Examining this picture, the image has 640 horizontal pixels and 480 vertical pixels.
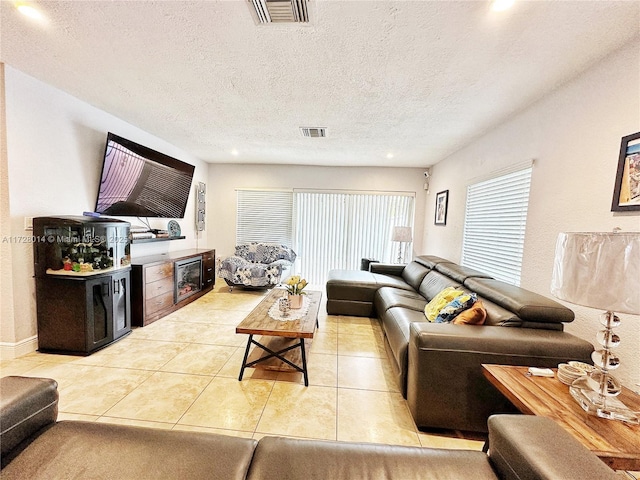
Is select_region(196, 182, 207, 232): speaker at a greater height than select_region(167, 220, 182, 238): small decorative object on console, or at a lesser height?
greater

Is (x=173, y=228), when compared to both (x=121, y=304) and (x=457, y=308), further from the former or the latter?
(x=457, y=308)

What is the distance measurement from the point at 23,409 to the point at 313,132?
3356 mm

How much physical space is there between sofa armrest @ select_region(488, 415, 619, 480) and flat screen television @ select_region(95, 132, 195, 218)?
3.99 m

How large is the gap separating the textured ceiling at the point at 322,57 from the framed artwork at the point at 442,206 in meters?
1.39

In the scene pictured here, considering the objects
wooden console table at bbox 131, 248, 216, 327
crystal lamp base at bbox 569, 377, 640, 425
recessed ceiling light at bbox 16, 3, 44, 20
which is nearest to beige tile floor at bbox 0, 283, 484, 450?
wooden console table at bbox 131, 248, 216, 327

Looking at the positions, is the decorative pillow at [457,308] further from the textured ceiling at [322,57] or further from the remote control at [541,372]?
the textured ceiling at [322,57]

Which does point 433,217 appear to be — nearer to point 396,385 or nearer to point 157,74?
point 396,385

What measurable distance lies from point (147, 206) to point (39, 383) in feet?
10.1

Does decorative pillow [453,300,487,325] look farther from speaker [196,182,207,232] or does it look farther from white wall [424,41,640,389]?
speaker [196,182,207,232]

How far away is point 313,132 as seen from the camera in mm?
3426

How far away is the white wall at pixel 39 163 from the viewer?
224cm

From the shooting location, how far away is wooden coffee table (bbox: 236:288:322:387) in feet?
6.91

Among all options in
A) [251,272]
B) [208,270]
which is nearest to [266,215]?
[251,272]

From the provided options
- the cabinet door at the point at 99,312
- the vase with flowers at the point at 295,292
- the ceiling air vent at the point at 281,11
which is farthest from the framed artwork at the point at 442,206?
the cabinet door at the point at 99,312
